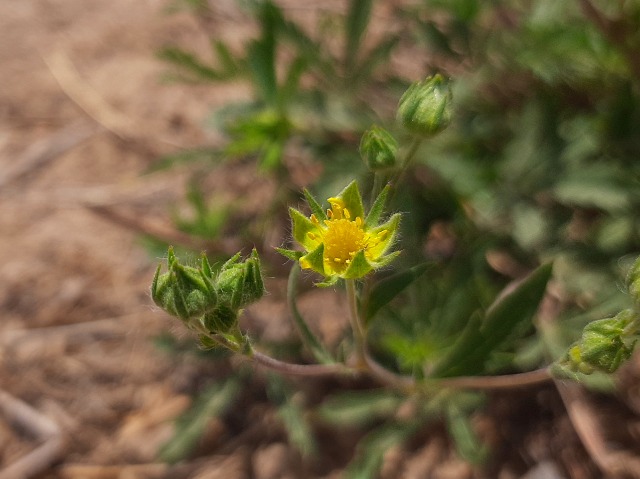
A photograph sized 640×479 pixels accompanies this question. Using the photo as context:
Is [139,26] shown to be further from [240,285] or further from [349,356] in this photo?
[240,285]

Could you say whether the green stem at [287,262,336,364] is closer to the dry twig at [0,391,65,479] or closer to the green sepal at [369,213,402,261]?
the green sepal at [369,213,402,261]

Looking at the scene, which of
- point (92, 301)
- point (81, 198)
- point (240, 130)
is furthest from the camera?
point (81, 198)

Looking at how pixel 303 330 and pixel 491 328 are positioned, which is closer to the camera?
pixel 303 330

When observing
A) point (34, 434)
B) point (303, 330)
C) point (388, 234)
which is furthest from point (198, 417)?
point (388, 234)

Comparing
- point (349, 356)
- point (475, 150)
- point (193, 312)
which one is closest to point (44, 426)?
point (349, 356)

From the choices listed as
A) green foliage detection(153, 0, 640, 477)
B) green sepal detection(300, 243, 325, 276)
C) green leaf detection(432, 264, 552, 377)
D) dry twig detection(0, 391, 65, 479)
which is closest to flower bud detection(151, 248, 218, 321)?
green sepal detection(300, 243, 325, 276)

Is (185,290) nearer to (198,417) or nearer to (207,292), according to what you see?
(207,292)
